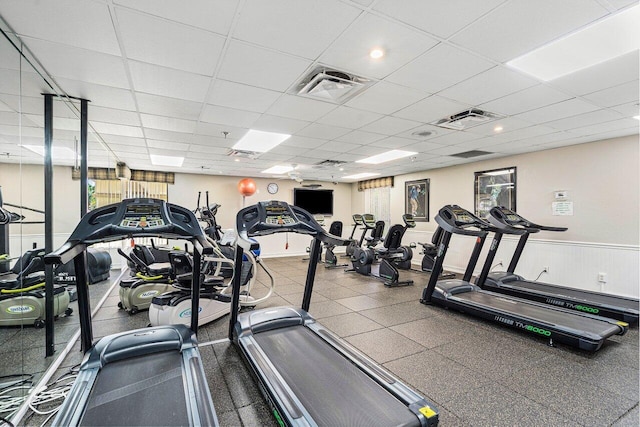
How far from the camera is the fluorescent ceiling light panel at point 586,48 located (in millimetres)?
1863

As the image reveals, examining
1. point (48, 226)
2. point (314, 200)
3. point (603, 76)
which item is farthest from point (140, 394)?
Answer: point (314, 200)

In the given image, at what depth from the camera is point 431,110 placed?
3.32 meters

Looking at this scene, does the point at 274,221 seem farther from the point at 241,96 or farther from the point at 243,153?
the point at 243,153

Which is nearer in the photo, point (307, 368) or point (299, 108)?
point (307, 368)

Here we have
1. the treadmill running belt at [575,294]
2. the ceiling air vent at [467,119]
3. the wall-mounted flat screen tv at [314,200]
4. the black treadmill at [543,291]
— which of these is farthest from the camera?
the wall-mounted flat screen tv at [314,200]

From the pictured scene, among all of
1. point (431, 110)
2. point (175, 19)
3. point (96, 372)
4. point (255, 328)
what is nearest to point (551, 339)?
point (431, 110)

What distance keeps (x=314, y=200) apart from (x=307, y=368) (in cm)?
793

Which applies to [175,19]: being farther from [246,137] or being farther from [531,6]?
[246,137]

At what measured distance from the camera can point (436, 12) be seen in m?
1.72

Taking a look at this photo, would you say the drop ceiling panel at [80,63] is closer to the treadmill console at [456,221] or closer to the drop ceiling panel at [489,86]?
the drop ceiling panel at [489,86]

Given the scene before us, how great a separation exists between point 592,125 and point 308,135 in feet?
12.4

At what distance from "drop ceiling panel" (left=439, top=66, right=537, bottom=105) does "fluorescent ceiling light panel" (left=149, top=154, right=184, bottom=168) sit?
535cm

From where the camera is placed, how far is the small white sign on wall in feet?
16.0

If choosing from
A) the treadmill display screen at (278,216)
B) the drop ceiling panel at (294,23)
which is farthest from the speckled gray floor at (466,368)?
the drop ceiling panel at (294,23)
